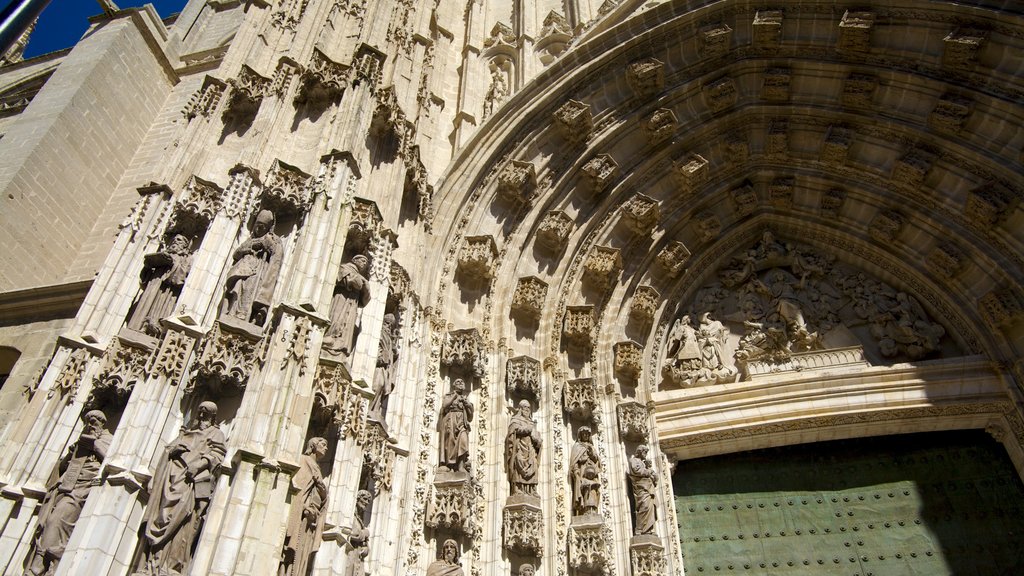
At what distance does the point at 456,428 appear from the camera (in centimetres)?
A: 686

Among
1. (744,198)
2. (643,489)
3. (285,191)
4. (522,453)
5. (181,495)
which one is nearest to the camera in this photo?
(181,495)

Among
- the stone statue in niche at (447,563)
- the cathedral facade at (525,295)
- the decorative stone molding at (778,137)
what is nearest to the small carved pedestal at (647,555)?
the cathedral facade at (525,295)

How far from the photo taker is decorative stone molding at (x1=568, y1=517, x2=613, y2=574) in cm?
692

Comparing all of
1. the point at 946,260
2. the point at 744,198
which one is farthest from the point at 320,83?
the point at 946,260

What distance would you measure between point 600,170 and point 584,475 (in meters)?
3.89

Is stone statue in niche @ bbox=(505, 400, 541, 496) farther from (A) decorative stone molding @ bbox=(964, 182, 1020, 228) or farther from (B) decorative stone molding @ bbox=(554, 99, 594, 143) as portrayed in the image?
(A) decorative stone molding @ bbox=(964, 182, 1020, 228)

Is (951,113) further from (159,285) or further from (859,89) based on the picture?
(159,285)

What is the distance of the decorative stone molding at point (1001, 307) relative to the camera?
28.2ft

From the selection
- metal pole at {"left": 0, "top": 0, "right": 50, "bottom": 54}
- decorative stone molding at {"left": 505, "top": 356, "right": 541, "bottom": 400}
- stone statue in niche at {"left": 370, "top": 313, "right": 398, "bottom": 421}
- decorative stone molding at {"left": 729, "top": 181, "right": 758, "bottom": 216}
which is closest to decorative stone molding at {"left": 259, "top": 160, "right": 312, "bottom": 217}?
stone statue in niche at {"left": 370, "top": 313, "right": 398, "bottom": 421}

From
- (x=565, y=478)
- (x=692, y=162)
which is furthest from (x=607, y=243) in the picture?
(x=565, y=478)

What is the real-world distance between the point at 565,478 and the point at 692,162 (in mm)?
4679

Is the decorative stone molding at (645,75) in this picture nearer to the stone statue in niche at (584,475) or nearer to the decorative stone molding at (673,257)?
the decorative stone molding at (673,257)

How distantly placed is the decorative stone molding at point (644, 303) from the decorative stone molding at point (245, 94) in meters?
4.88

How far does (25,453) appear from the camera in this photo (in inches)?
182
